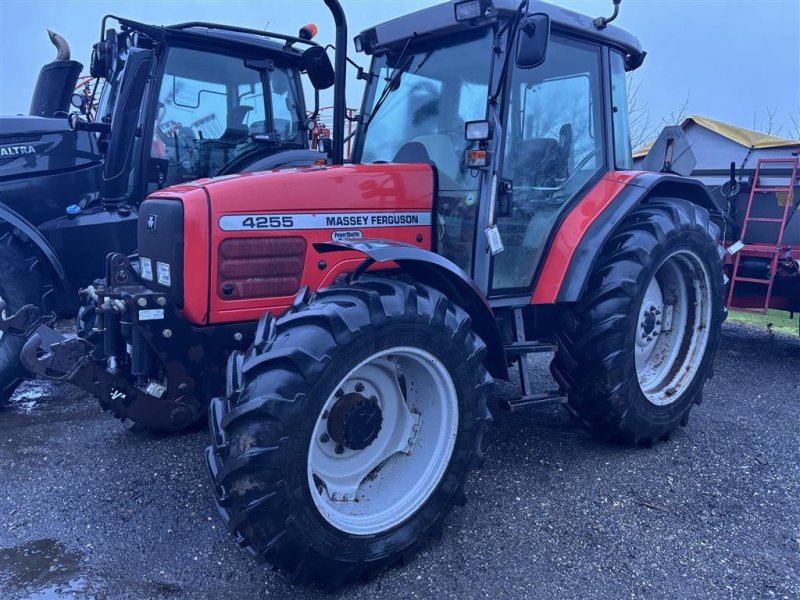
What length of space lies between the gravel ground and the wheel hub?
52 centimetres

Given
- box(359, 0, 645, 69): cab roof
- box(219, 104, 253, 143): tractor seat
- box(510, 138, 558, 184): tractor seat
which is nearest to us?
box(359, 0, 645, 69): cab roof

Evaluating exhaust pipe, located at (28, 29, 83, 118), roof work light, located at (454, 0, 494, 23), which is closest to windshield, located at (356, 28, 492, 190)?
roof work light, located at (454, 0, 494, 23)

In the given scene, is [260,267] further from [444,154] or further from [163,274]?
[444,154]

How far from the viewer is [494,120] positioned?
288 centimetres

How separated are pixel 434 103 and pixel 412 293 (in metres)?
1.27

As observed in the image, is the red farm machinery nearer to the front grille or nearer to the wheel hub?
the front grille

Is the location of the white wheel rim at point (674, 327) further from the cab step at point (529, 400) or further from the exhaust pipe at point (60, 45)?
the exhaust pipe at point (60, 45)

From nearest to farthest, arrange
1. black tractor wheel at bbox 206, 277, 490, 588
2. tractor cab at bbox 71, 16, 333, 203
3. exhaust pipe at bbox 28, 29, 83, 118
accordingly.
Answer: black tractor wheel at bbox 206, 277, 490, 588 < tractor cab at bbox 71, 16, 333, 203 < exhaust pipe at bbox 28, 29, 83, 118

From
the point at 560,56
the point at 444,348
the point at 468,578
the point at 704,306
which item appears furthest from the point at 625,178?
the point at 468,578

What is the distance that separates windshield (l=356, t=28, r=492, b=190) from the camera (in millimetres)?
2984

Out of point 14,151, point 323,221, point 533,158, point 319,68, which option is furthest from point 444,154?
point 14,151

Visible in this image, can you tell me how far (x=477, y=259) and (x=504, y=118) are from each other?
2.21 feet

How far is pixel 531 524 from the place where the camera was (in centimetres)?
268

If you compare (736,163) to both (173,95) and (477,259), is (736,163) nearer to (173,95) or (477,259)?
(477,259)
